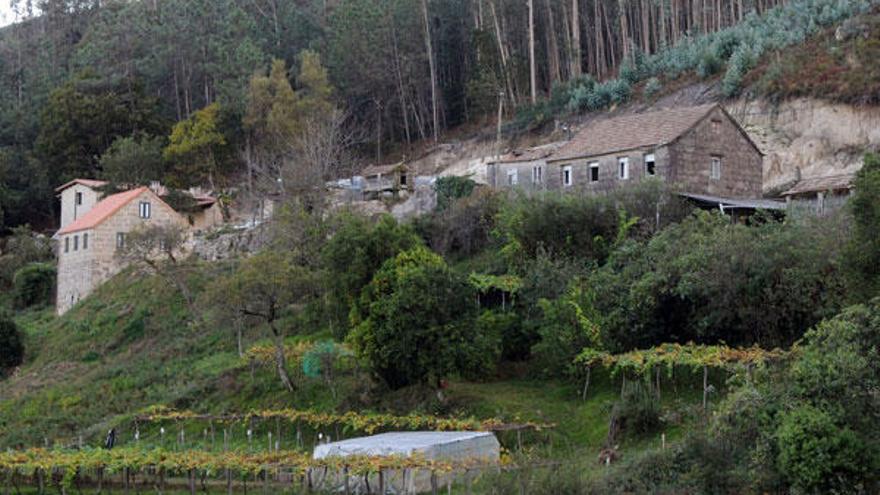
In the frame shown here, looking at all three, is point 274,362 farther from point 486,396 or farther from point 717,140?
point 717,140

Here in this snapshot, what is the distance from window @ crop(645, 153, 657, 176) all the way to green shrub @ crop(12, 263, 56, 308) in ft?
114

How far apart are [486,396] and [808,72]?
1105 inches

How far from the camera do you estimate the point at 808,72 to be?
162 feet

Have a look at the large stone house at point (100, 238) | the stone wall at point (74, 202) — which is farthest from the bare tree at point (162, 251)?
the stone wall at point (74, 202)

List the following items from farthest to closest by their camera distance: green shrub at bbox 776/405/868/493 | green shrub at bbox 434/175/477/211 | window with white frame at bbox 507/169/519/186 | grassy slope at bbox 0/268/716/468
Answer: window with white frame at bbox 507/169/519/186 < green shrub at bbox 434/175/477/211 < grassy slope at bbox 0/268/716/468 < green shrub at bbox 776/405/868/493

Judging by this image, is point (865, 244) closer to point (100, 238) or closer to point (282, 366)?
point (282, 366)

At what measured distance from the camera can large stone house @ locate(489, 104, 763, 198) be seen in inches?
→ 1617

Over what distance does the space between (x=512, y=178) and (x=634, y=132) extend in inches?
298

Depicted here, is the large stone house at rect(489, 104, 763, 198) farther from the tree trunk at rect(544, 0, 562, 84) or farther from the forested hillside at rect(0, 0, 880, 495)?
the tree trunk at rect(544, 0, 562, 84)

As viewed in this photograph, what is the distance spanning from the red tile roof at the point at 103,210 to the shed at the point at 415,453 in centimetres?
3147

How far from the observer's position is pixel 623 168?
4225 centimetres

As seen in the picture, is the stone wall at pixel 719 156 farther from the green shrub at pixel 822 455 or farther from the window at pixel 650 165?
the green shrub at pixel 822 455

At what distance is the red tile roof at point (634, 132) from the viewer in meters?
41.7

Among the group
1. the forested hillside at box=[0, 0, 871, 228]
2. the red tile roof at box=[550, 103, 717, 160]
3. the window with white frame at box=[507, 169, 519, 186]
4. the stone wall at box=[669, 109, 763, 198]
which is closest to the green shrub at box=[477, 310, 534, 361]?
the stone wall at box=[669, 109, 763, 198]
